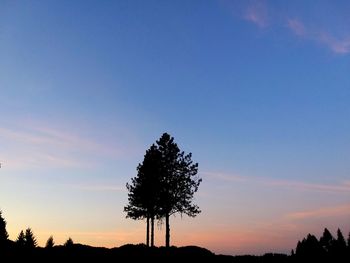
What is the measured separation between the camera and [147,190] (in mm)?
48750

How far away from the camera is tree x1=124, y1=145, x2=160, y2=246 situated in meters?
48.5

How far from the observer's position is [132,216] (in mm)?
50625

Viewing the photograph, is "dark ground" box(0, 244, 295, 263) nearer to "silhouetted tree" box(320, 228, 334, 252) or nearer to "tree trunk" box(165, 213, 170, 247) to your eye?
"tree trunk" box(165, 213, 170, 247)

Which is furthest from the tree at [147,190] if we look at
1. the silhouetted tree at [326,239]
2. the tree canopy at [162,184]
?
the silhouetted tree at [326,239]

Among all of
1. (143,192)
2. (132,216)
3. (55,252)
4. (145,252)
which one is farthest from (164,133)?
(55,252)

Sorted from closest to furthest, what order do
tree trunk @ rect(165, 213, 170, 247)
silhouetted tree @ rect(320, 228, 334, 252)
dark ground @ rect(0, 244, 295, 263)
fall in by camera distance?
dark ground @ rect(0, 244, 295, 263), tree trunk @ rect(165, 213, 170, 247), silhouetted tree @ rect(320, 228, 334, 252)

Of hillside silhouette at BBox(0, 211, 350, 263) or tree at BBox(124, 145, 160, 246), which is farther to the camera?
tree at BBox(124, 145, 160, 246)

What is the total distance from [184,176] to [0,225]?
79.0 feet

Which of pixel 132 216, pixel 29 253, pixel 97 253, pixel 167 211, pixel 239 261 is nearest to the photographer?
pixel 29 253

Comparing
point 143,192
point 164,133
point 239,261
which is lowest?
point 239,261

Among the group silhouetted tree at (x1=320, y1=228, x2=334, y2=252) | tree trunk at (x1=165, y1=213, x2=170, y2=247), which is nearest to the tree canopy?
tree trunk at (x1=165, y1=213, x2=170, y2=247)

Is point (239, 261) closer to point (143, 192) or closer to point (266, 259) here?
point (266, 259)

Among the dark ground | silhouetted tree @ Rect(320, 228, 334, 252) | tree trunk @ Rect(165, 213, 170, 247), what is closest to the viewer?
the dark ground

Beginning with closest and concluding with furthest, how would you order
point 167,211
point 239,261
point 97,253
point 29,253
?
point 29,253 < point 97,253 < point 239,261 < point 167,211
